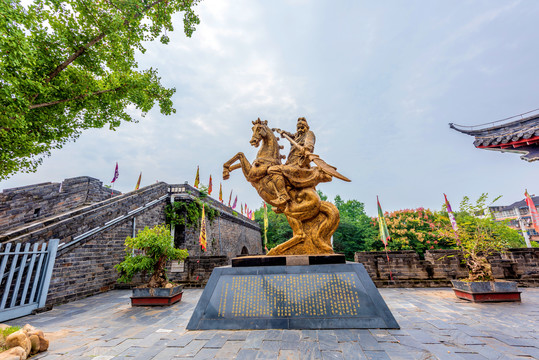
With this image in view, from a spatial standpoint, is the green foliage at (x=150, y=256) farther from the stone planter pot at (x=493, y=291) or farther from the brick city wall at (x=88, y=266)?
the stone planter pot at (x=493, y=291)

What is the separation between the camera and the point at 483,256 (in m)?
5.38

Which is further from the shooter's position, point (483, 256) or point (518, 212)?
point (518, 212)

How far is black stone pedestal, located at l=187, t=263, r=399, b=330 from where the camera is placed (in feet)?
11.3

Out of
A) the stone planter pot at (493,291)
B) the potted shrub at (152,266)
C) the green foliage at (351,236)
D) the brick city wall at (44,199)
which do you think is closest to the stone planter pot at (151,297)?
the potted shrub at (152,266)

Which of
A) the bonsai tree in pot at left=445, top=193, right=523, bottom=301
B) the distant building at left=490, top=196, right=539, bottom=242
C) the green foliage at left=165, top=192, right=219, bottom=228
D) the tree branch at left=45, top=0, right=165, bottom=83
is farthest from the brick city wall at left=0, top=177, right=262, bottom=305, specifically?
the distant building at left=490, top=196, right=539, bottom=242

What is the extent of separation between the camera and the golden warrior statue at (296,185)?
4.99 m

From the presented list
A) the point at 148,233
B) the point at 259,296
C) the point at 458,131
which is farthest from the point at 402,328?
the point at 458,131

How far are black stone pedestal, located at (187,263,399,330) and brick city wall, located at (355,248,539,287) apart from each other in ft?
14.3

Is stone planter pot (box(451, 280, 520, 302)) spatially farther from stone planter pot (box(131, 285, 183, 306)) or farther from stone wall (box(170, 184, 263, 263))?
stone wall (box(170, 184, 263, 263))

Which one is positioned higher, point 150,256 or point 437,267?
point 150,256

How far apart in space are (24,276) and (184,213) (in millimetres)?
7919

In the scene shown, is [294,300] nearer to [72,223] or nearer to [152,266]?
[152,266]

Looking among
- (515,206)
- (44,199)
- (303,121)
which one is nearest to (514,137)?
(303,121)

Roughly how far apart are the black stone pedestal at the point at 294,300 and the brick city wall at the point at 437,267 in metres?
4.36
